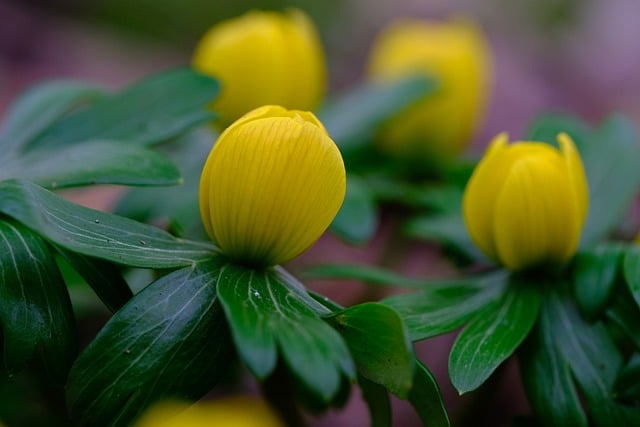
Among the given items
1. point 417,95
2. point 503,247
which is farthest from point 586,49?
point 503,247

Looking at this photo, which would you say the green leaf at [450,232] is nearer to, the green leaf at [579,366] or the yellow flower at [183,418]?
the green leaf at [579,366]

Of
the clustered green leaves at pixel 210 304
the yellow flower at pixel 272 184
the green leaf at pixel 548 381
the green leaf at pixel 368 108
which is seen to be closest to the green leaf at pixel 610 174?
the clustered green leaves at pixel 210 304

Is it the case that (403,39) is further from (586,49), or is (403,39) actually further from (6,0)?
(586,49)

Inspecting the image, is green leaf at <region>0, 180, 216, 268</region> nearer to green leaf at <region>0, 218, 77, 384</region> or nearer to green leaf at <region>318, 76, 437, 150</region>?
green leaf at <region>0, 218, 77, 384</region>

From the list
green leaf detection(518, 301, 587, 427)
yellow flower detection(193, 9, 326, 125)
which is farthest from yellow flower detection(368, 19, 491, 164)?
green leaf detection(518, 301, 587, 427)

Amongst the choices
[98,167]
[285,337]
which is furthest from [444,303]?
[98,167]
